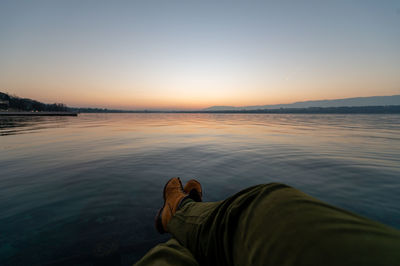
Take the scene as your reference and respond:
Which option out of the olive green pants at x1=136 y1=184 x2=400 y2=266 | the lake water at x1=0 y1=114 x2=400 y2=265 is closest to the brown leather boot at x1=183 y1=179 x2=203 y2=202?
the lake water at x1=0 y1=114 x2=400 y2=265

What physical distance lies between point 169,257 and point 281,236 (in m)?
1.04

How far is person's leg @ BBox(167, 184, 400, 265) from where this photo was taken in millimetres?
693

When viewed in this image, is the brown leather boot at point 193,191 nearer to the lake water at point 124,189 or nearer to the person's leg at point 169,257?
the lake water at point 124,189

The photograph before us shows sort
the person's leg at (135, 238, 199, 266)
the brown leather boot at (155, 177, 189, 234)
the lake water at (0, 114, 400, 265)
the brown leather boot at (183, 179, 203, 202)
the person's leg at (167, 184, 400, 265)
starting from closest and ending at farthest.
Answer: the person's leg at (167, 184, 400, 265) → the person's leg at (135, 238, 199, 266) → the lake water at (0, 114, 400, 265) → the brown leather boot at (155, 177, 189, 234) → the brown leather boot at (183, 179, 203, 202)

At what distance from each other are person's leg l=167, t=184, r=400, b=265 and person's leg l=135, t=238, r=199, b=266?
0.29 feet

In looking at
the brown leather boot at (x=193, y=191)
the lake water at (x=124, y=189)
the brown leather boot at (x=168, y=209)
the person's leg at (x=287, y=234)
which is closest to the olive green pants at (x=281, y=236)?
the person's leg at (x=287, y=234)

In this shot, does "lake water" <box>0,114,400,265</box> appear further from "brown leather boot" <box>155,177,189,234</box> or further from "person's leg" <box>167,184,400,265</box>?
"person's leg" <box>167,184,400,265</box>

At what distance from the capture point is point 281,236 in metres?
0.87

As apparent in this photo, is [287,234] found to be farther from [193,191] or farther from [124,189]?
[124,189]

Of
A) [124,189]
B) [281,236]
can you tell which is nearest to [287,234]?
[281,236]

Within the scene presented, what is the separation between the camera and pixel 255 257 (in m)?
0.90

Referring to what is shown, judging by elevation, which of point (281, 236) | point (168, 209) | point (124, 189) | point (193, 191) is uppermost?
point (281, 236)

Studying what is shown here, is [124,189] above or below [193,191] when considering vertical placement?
below

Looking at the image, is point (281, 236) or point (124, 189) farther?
point (124, 189)
